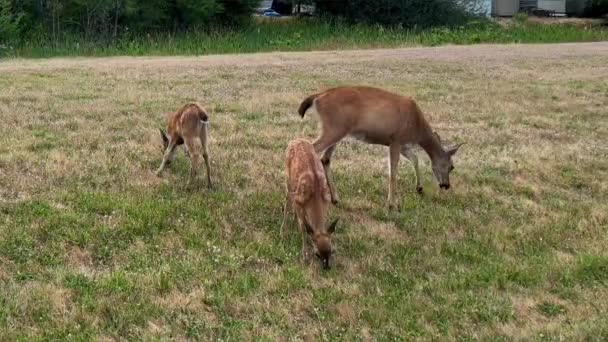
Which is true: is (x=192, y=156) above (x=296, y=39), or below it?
below

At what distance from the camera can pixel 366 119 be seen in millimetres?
7520

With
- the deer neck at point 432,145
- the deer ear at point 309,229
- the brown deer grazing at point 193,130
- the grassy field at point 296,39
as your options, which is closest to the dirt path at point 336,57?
the grassy field at point 296,39

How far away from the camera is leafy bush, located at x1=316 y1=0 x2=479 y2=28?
35.9 meters

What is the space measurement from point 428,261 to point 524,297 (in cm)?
89

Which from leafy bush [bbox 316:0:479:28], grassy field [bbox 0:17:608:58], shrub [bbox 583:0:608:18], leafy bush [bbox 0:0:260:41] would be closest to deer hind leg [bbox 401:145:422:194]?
grassy field [bbox 0:17:608:58]

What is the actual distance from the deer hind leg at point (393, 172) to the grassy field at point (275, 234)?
135 millimetres

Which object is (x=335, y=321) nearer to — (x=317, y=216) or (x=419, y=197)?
(x=317, y=216)

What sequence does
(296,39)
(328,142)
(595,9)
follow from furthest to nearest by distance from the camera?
(595,9) → (296,39) → (328,142)

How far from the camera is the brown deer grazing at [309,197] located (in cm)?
578

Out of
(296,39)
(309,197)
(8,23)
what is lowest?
(309,197)

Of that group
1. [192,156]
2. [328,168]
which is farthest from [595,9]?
[192,156]

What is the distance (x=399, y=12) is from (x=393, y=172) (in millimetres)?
29864

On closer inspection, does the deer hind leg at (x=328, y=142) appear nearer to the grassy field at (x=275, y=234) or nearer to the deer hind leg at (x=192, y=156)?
the grassy field at (x=275, y=234)

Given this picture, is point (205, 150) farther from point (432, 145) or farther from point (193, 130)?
point (432, 145)
